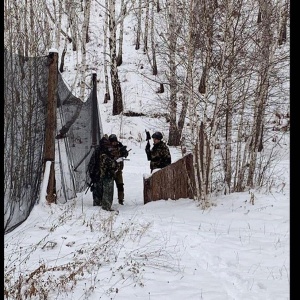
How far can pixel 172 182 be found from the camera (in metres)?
9.20

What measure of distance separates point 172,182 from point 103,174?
1.48 m

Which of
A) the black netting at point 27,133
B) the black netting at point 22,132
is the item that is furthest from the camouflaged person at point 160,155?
the black netting at point 22,132

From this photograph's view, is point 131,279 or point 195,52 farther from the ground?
point 195,52

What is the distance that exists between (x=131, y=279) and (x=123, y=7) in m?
17.1

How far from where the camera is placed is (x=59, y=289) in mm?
4027

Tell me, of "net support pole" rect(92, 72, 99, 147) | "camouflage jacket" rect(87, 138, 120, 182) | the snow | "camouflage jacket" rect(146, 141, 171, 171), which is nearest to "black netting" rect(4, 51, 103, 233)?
the snow

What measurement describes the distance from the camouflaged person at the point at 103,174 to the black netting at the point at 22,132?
6.01 ft

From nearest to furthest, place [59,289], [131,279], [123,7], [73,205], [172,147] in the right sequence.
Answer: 1. [59,289]
2. [131,279]
3. [73,205]
4. [172,147]
5. [123,7]

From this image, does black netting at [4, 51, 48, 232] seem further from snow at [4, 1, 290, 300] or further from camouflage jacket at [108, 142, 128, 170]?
camouflage jacket at [108, 142, 128, 170]

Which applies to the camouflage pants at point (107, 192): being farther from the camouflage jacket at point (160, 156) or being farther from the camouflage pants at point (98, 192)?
the camouflage jacket at point (160, 156)

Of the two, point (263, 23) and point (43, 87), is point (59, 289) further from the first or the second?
point (263, 23)

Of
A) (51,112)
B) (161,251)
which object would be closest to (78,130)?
(51,112)

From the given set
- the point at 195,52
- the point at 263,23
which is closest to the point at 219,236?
the point at 195,52

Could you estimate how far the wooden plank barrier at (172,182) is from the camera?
896 cm
